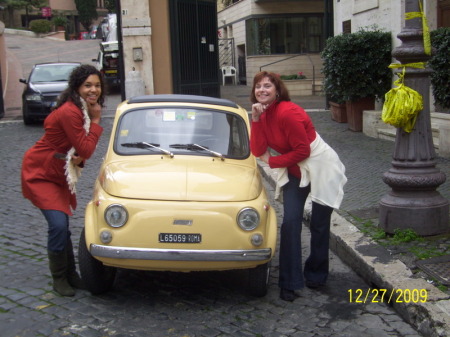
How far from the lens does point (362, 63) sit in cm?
1233

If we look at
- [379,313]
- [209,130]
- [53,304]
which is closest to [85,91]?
[209,130]

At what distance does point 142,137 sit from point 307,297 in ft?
6.60

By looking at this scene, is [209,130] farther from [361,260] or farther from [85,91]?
[361,260]

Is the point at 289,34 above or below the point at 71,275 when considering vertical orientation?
above

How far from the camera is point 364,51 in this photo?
40.6 ft

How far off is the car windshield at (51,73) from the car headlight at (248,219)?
43.6 ft

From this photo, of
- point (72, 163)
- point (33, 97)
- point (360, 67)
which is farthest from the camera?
point (33, 97)

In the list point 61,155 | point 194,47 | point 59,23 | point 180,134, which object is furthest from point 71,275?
point 59,23

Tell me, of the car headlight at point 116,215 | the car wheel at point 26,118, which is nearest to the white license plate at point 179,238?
the car headlight at point 116,215

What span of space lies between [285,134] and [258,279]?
1.16 metres

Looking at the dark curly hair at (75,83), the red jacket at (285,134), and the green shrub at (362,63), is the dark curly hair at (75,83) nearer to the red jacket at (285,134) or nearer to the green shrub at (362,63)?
the red jacket at (285,134)

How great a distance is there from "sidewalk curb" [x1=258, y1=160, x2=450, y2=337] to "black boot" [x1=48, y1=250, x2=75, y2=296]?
2.38 m

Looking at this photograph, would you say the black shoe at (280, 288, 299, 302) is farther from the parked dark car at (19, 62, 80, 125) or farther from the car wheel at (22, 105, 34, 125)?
the car wheel at (22, 105, 34, 125)
